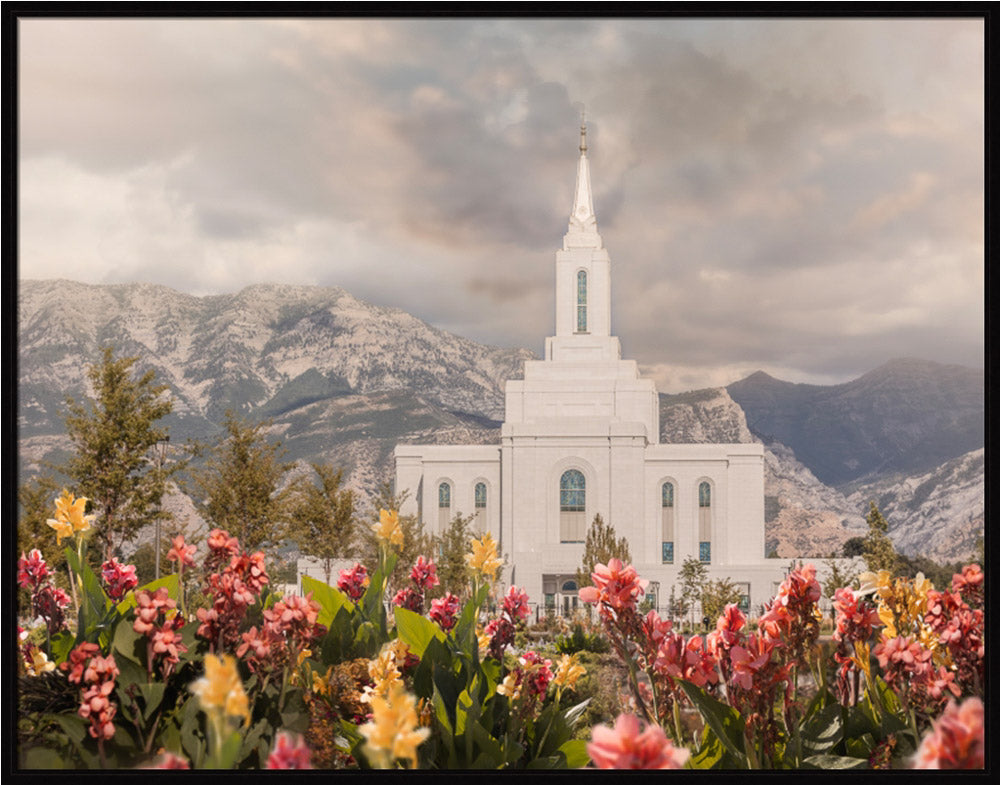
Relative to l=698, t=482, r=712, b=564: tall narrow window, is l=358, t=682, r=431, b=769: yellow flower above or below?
below

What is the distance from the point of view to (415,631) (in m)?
4.66

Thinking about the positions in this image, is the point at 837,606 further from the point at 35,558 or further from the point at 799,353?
the point at 799,353

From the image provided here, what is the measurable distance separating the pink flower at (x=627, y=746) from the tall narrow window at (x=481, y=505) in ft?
140

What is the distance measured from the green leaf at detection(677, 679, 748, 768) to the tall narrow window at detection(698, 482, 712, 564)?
41.1 m

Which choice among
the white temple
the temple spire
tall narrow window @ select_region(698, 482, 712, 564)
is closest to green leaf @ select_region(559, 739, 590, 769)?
the white temple

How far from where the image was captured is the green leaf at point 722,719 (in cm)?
354

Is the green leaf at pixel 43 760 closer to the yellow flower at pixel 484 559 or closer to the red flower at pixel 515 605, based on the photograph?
the yellow flower at pixel 484 559

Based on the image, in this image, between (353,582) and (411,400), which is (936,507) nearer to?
(411,400)

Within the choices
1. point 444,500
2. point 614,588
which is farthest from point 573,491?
point 614,588

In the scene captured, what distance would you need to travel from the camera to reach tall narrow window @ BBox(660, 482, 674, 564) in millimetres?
43969

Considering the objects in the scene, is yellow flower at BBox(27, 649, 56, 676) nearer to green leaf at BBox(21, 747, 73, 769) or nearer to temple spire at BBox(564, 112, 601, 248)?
green leaf at BBox(21, 747, 73, 769)

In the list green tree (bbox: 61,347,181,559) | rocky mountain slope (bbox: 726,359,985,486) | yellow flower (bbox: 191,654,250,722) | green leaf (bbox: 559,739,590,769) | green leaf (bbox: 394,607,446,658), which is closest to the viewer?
yellow flower (bbox: 191,654,250,722)

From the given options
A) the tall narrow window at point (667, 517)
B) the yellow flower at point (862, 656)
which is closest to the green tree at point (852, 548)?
the tall narrow window at point (667, 517)

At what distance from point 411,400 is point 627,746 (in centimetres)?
10130
